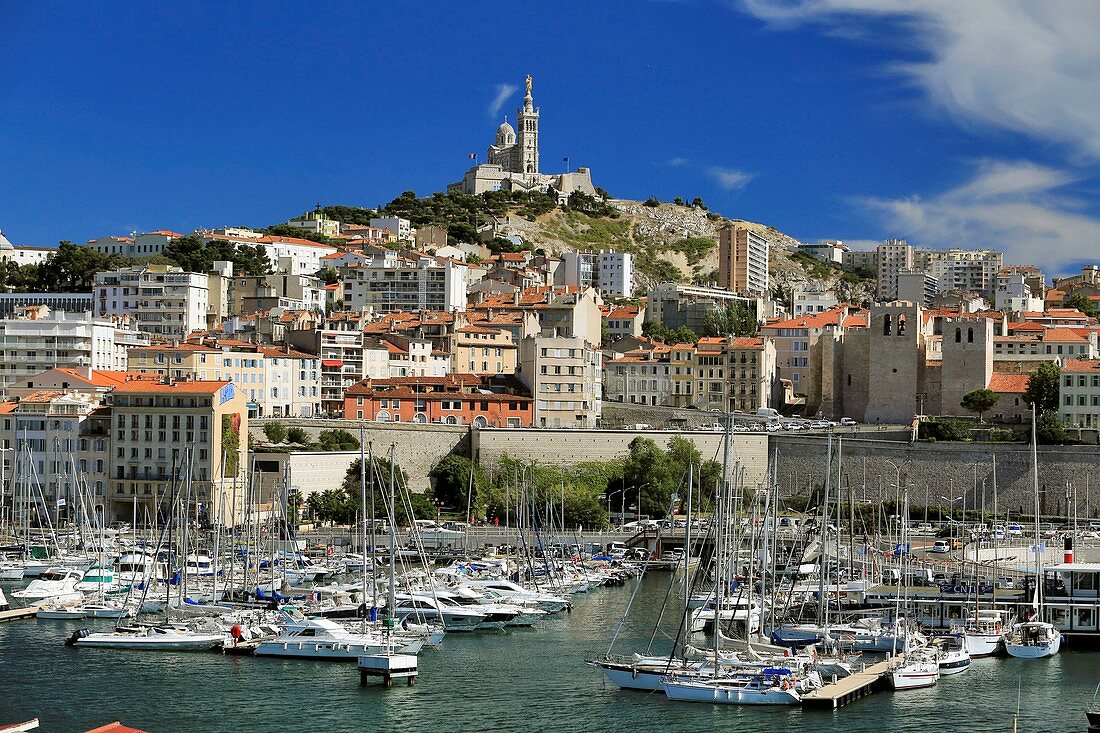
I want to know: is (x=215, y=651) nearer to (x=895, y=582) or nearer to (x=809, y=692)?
(x=809, y=692)

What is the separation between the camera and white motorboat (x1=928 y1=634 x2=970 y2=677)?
31609 mm

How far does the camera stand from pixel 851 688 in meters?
29.0

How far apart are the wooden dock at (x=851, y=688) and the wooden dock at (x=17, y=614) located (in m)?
19.3

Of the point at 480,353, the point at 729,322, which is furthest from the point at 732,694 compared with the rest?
the point at 729,322

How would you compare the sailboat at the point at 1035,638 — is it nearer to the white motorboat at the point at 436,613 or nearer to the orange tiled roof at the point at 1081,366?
the white motorboat at the point at 436,613

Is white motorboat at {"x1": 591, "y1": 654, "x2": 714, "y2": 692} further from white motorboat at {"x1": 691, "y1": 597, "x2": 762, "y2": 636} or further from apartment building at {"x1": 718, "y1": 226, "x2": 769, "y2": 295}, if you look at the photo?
apartment building at {"x1": 718, "y1": 226, "x2": 769, "y2": 295}

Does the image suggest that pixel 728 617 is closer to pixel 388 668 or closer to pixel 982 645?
pixel 982 645

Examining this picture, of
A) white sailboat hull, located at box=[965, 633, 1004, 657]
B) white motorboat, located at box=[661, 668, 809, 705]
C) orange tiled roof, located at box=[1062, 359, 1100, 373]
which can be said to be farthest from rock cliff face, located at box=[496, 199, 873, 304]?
white motorboat, located at box=[661, 668, 809, 705]

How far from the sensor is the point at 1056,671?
105ft

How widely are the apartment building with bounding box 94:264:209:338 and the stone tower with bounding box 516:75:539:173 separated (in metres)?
57.1

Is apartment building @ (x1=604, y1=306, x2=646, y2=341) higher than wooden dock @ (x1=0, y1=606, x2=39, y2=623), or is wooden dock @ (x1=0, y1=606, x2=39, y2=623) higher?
apartment building @ (x1=604, y1=306, x2=646, y2=341)

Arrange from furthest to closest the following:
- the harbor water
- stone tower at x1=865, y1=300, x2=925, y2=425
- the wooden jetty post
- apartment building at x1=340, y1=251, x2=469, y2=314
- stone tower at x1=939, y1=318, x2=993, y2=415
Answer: apartment building at x1=340, y1=251, x2=469, y2=314
stone tower at x1=865, y1=300, x2=925, y2=425
stone tower at x1=939, y1=318, x2=993, y2=415
the wooden jetty post
the harbor water

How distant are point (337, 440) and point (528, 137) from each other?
83294 millimetres

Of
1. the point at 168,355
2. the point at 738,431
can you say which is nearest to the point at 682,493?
the point at 738,431
